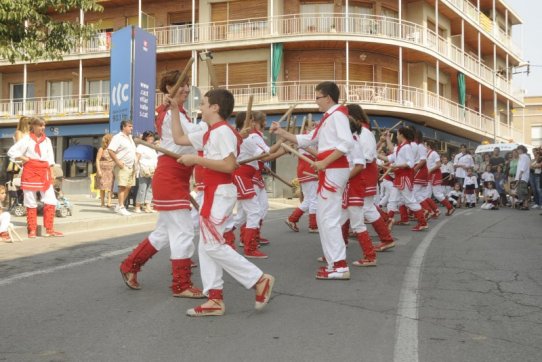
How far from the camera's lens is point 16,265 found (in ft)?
21.5

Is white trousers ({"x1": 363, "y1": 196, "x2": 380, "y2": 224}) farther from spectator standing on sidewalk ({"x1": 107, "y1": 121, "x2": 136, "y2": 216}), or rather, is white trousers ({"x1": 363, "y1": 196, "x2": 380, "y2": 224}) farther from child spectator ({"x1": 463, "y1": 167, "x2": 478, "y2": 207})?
child spectator ({"x1": 463, "y1": 167, "x2": 478, "y2": 207})

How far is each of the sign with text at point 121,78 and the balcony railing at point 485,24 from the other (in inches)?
785

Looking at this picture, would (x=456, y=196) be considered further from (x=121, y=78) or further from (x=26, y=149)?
(x=26, y=149)

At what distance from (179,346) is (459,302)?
247 cm

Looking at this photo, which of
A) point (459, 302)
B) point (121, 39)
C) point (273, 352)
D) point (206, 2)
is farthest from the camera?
point (206, 2)

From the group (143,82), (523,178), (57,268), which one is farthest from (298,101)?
(57,268)

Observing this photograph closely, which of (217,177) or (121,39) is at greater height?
(121,39)

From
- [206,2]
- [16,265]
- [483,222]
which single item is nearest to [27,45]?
[16,265]

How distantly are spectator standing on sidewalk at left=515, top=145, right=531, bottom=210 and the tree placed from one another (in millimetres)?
12681

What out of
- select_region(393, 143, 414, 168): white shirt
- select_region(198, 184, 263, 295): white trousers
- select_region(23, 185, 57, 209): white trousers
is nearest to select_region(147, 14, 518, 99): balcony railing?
select_region(393, 143, 414, 168): white shirt

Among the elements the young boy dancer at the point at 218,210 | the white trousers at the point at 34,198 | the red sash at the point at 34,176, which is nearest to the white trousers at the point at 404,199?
the white trousers at the point at 34,198

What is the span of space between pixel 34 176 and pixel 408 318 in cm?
660

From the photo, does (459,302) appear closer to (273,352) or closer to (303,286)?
(303,286)

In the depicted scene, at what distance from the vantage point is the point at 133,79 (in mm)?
16078
